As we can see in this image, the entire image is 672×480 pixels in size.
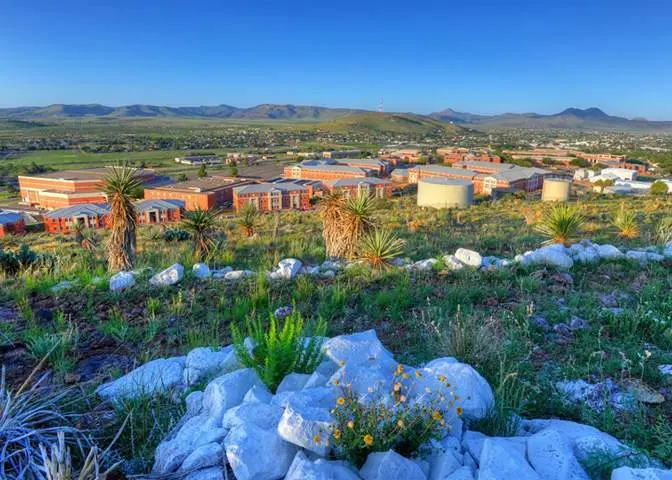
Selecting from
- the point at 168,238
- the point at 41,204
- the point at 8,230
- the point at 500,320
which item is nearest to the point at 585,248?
the point at 500,320

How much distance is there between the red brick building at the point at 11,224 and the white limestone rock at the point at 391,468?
3000 centimetres

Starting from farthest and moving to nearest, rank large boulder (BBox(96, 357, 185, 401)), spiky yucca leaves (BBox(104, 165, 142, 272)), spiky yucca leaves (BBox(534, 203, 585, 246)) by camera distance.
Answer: spiky yucca leaves (BBox(534, 203, 585, 246)), spiky yucca leaves (BBox(104, 165, 142, 272)), large boulder (BBox(96, 357, 185, 401))

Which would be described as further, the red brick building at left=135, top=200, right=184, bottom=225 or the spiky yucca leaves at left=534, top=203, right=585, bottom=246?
the red brick building at left=135, top=200, right=184, bottom=225

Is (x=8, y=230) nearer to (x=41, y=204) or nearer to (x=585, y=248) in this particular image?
(x=41, y=204)

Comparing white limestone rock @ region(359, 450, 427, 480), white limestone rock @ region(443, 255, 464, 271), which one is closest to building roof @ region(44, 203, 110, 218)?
white limestone rock @ region(443, 255, 464, 271)

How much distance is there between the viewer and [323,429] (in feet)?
7.16

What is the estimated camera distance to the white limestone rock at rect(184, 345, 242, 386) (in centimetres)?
328

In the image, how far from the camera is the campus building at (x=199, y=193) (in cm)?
3788

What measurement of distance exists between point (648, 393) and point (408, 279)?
11.0 ft

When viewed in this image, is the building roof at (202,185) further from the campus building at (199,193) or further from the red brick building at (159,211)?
the red brick building at (159,211)

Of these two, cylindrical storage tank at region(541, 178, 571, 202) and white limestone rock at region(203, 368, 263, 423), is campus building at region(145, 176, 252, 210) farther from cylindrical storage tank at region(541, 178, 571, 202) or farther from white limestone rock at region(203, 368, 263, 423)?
white limestone rock at region(203, 368, 263, 423)

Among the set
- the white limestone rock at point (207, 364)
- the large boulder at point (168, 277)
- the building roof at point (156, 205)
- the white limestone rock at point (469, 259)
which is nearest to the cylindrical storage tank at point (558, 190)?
the building roof at point (156, 205)

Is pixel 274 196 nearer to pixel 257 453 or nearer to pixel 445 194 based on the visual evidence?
pixel 445 194

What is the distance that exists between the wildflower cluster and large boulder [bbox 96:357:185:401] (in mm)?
1404
